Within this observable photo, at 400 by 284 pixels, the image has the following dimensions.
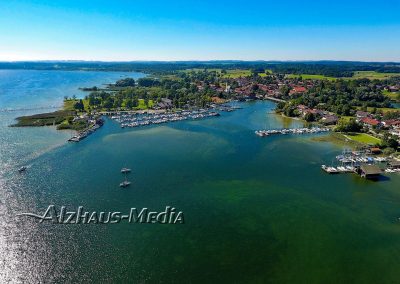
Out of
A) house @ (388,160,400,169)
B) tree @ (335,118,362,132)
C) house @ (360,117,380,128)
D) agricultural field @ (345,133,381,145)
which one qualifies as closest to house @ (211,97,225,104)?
house @ (360,117,380,128)

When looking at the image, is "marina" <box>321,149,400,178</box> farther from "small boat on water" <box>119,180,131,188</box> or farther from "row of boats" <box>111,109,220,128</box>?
"row of boats" <box>111,109,220,128</box>

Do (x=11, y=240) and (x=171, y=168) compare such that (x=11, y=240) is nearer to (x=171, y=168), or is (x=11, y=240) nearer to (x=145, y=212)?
(x=145, y=212)

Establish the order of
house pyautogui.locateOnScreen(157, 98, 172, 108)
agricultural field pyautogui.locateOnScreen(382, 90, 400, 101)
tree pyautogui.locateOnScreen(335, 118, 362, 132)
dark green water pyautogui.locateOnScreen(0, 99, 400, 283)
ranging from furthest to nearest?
agricultural field pyautogui.locateOnScreen(382, 90, 400, 101)
house pyautogui.locateOnScreen(157, 98, 172, 108)
tree pyautogui.locateOnScreen(335, 118, 362, 132)
dark green water pyautogui.locateOnScreen(0, 99, 400, 283)

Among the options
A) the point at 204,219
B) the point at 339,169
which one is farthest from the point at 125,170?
the point at 339,169

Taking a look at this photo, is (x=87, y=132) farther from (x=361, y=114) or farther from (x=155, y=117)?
(x=361, y=114)

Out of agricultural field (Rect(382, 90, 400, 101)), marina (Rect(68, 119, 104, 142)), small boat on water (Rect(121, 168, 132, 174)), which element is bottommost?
small boat on water (Rect(121, 168, 132, 174))

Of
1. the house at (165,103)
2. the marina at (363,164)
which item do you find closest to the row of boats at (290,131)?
the marina at (363,164)
